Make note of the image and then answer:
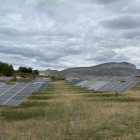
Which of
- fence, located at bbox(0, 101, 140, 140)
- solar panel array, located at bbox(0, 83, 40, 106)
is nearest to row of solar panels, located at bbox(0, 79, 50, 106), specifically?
solar panel array, located at bbox(0, 83, 40, 106)

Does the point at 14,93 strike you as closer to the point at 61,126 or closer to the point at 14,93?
the point at 14,93

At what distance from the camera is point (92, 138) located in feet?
40.0

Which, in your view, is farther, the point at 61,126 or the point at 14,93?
the point at 14,93

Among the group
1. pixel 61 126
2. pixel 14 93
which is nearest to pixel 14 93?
pixel 14 93

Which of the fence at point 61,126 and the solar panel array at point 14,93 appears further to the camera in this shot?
the solar panel array at point 14,93

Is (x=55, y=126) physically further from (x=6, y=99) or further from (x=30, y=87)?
(x=30, y=87)

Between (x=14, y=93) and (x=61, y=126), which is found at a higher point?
(x=14, y=93)

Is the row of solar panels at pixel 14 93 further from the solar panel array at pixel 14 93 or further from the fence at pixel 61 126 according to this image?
the fence at pixel 61 126

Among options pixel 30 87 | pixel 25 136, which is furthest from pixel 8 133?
pixel 30 87

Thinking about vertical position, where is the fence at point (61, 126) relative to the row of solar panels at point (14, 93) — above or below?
below

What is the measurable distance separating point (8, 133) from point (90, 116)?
8.56 metres

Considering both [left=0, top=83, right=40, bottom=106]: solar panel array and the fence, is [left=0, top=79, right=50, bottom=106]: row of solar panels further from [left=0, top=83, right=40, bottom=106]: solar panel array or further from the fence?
the fence

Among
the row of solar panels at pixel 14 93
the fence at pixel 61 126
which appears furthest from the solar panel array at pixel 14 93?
the fence at pixel 61 126

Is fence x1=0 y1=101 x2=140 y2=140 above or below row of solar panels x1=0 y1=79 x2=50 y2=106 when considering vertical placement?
below
